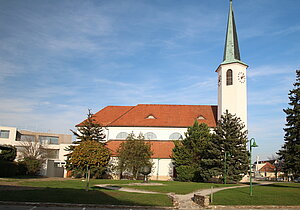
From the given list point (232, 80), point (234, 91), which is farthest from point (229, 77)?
point (234, 91)

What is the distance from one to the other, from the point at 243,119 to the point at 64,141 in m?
44.2

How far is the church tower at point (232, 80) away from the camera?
42966 mm

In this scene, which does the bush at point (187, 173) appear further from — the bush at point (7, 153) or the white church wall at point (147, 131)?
the bush at point (7, 153)

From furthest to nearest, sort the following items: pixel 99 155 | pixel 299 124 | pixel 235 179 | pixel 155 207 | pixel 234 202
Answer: pixel 235 179, pixel 299 124, pixel 99 155, pixel 234 202, pixel 155 207

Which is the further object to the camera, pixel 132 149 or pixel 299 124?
pixel 132 149

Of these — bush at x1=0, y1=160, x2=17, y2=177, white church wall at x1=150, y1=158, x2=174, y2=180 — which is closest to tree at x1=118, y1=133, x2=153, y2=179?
white church wall at x1=150, y1=158, x2=174, y2=180

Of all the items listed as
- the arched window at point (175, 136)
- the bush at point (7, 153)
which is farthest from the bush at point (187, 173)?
the bush at point (7, 153)

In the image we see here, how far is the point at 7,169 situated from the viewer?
3288 cm

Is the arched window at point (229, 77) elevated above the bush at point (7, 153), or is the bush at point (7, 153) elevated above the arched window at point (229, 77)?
the arched window at point (229, 77)

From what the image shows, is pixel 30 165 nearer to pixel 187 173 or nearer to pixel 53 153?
pixel 53 153

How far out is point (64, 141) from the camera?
69625 mm

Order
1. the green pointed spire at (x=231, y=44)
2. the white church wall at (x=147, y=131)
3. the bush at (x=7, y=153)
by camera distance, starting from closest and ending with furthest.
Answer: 1. the bush at (x=7, y=153)
2. the green pointed spire at (x=231, y=44)
3. the white church wall at (x=147, y=131)

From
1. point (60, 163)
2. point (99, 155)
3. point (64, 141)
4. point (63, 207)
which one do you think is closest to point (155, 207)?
point (63, 207)

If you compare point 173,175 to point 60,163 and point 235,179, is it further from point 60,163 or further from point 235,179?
point 60,163
